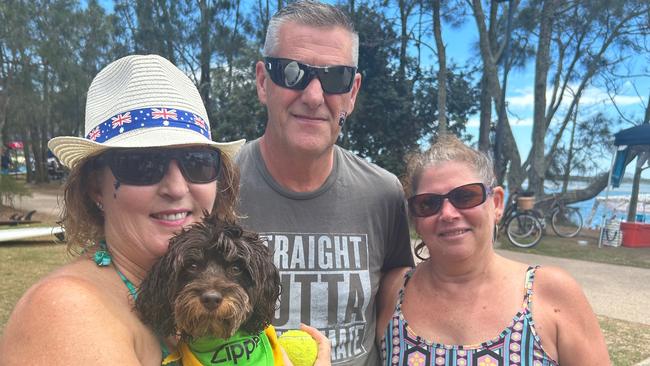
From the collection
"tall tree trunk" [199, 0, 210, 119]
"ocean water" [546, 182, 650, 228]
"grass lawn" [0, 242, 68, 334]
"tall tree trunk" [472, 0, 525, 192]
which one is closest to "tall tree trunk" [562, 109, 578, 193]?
"ocean water" [546, 182, 650, 228]

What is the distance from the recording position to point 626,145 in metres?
14.8

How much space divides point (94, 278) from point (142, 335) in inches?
9.3

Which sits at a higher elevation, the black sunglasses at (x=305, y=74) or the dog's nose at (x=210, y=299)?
the black sunglasses at (x=305, y=74)

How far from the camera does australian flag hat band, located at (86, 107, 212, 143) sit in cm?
164

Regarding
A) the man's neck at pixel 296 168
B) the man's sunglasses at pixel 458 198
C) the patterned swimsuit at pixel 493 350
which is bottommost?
the patterned swimsuit at pixel 493 350

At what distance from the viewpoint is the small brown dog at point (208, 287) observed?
1522 mm

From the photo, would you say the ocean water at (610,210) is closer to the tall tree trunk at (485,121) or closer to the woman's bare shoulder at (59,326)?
the tall tree trunk at (485,121)

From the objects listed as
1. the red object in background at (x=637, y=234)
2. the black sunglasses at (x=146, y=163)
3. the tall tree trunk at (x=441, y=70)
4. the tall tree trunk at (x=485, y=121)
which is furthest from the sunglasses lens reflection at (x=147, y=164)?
the tall tree trunk at (x=485, y=121)

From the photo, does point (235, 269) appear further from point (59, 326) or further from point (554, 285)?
point (554, 285)

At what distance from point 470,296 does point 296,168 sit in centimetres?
109

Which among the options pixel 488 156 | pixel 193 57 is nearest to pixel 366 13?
pixel 193 57

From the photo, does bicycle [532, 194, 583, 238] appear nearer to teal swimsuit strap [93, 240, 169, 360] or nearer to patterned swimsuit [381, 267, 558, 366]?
patterned swimsuit [381, 267, 558, 366]

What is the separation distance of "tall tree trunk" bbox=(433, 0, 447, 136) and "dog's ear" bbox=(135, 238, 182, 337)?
16730 mm

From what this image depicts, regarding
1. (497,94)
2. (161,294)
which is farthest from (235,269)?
(497,94)
